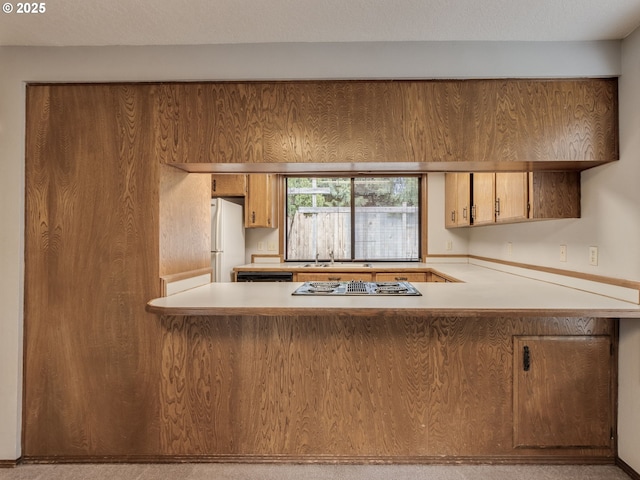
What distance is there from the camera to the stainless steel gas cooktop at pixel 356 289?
7.27 feet

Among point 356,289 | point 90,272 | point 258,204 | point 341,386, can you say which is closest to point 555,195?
point 356,289

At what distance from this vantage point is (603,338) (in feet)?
6.82

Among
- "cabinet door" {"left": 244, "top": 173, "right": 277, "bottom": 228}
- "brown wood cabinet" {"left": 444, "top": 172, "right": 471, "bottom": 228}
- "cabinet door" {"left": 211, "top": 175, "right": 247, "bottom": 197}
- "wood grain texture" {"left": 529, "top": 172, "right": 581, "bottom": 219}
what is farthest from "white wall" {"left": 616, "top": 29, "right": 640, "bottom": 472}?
"cabinet door" {"left": 211, "top": 175, "right": 247, "bottom": 197}

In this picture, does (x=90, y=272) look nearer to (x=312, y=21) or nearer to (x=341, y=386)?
(x=341, y=386)

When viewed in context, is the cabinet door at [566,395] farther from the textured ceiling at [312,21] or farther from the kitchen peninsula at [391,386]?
the textured ceiling at [312,21]

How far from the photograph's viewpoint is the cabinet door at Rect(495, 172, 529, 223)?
2506mm

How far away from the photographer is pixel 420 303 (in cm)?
189

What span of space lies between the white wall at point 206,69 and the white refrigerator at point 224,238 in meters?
1.76

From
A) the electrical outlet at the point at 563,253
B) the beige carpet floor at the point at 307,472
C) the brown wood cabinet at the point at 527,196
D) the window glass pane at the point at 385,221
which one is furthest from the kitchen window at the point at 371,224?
the beige carpet floor at the point at 307,472

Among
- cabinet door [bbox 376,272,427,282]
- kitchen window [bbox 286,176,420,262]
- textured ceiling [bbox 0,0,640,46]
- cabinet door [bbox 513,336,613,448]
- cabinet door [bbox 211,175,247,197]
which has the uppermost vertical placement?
textured ceiling [bbox 0,0,640,46]

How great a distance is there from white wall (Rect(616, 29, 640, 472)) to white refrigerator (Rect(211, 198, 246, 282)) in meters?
3.15

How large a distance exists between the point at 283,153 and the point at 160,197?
2.46 ft

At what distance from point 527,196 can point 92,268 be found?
106 inches

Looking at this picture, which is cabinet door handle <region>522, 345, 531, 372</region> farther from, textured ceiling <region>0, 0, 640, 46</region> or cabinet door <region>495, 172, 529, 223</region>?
textured ceiling <region>0, 0, 640, 46</region>
